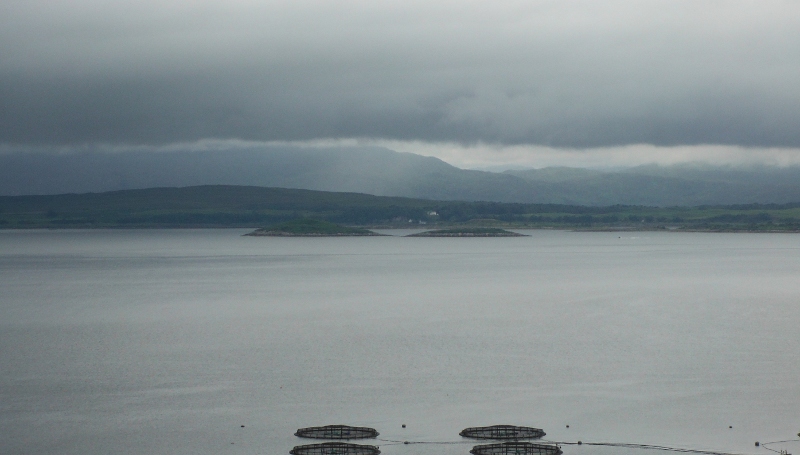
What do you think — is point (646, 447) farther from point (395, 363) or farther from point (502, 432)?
point (395, 363)

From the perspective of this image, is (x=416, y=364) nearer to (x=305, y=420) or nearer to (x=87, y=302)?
(x=305, y=420)

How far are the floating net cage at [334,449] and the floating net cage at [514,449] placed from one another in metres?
2.84

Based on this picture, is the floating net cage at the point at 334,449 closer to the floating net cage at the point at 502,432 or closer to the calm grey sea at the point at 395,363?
the calm grey sea at the point at 395,363

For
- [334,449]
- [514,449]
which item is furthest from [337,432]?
[514,449]

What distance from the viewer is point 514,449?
25.8 metres

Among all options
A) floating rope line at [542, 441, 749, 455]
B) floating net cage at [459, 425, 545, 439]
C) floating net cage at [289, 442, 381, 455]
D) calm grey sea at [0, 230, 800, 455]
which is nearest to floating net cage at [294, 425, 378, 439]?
calm grey sea at [0, 230, 800, 455]

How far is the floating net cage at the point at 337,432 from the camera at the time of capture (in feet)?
91.5

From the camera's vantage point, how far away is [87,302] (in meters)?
71.4

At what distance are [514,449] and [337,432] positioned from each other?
18.2ft

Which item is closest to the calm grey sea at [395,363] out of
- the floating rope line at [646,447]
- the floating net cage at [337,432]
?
the floating rope line at [646,447]

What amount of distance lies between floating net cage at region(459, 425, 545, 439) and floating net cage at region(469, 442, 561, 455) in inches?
53.9

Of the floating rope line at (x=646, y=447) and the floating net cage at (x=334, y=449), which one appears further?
the floating rope line at (x=646, y=447)

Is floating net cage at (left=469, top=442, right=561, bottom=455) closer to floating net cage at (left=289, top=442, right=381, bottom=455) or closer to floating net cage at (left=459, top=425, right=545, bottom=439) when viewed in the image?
floating net cage at (left=459, top=425, right=545, bottom=439)

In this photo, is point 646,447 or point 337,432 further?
point 337,432
